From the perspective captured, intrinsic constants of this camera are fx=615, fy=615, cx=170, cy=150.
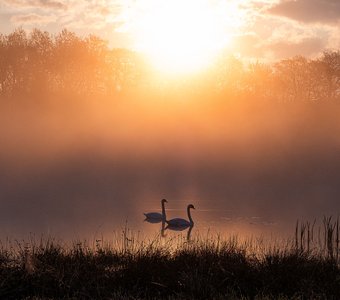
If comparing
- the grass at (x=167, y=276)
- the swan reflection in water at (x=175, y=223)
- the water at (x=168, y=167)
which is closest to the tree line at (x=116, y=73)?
the water at (x=168, y=167)

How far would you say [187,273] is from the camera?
15.1 m

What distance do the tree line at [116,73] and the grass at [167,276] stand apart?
70.4 metres

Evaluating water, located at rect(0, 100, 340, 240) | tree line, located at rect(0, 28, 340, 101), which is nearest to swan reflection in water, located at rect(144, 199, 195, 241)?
water, located at rect(0, 100, 340, 240)

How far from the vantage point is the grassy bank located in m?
13.9

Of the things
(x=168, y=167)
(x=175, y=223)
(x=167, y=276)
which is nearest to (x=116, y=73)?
(x=168, y=167)

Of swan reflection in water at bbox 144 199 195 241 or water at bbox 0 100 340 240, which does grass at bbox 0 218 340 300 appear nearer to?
water at bbox 0 100 340 240

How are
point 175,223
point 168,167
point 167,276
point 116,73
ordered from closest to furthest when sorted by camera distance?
point 167,276
point 175,223
point 168,167
point 116,73

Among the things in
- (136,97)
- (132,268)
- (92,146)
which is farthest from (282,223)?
(136,97)

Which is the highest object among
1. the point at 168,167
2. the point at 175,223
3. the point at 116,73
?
the point at 116,73

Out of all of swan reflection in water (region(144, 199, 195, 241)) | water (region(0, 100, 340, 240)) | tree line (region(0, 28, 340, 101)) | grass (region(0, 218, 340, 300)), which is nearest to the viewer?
grass (region(0, 218, 340, 300))

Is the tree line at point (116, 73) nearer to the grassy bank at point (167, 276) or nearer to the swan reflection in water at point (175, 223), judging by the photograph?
the swan reflection in water at point (175, 223)

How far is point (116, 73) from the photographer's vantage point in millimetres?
95875

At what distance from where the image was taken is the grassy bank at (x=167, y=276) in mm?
13867

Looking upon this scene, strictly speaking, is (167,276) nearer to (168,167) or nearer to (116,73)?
(168,167)
